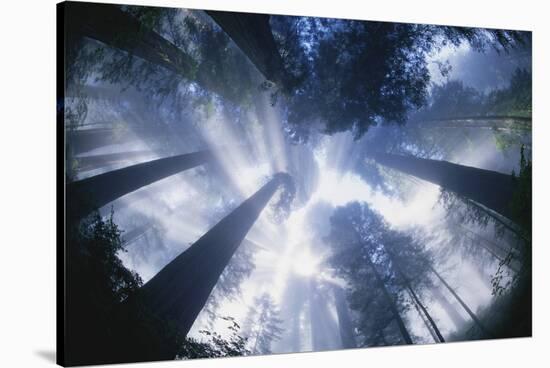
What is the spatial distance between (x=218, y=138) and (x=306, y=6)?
2.13 m

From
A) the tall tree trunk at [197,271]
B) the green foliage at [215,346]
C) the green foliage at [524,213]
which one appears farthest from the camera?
the green foliage at [524,213]

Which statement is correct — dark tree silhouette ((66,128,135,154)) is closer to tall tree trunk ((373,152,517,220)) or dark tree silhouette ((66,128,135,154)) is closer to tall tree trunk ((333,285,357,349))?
tall tree trunk ((333,285,357,349))

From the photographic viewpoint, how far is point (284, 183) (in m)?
6.80

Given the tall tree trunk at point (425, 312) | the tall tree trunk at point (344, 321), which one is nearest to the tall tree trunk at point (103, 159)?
the tall tree trunk at point (344, 321)

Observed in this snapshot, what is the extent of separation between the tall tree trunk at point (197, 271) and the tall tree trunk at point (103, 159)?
1189 mm

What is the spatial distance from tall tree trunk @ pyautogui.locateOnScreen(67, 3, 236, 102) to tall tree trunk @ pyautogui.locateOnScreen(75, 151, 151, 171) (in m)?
1.08

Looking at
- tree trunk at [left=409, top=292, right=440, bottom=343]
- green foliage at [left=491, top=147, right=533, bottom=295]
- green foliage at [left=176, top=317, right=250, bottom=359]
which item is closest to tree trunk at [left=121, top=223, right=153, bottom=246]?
green foliage at [left=176, top=317, right=250, bottom=359]

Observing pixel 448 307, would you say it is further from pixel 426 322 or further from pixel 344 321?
pixel 344 321

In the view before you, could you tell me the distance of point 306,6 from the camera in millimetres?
7043

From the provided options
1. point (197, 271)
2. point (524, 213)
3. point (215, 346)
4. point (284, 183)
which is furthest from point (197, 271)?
point (524, 213)

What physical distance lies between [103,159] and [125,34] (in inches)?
55.9

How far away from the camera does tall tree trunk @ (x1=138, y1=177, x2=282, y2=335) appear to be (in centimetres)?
595

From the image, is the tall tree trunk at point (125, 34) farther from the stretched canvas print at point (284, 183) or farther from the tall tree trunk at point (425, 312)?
the tall tree trunk at point (425, 312)

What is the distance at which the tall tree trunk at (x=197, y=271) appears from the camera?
595 centimetres
